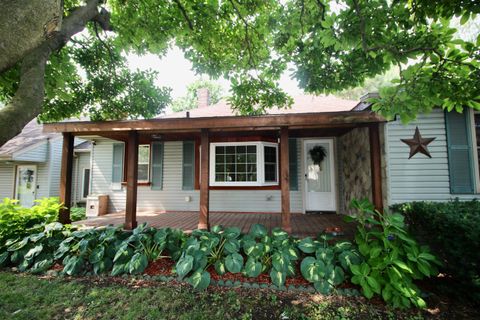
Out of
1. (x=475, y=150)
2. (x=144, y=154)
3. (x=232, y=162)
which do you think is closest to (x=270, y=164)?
(x=232, y=162)

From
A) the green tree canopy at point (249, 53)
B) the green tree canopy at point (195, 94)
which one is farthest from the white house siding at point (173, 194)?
the green tree canopy at point (195, 94)

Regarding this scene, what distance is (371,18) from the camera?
8.84 feet

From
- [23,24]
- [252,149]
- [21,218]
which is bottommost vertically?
[21,218]

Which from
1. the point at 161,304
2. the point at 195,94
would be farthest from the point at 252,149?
the point at 195,94

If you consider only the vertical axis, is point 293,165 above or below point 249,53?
below

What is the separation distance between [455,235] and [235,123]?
3.45 meters

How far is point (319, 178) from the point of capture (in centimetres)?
624

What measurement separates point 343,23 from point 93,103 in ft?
17.5

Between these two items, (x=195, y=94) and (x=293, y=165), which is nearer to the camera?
(x=293, y=165)

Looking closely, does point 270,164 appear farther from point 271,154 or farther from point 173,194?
point 173,194

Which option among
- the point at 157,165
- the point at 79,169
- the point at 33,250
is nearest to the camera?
the point at 33,250

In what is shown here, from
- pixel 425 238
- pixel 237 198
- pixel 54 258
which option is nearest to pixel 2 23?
pixel 54 258

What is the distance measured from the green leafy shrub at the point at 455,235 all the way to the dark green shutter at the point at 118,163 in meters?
7.73

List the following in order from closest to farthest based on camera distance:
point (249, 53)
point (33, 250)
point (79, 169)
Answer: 1. point (33, 250)
2. point (249, 53)
3. point (79, 169)
